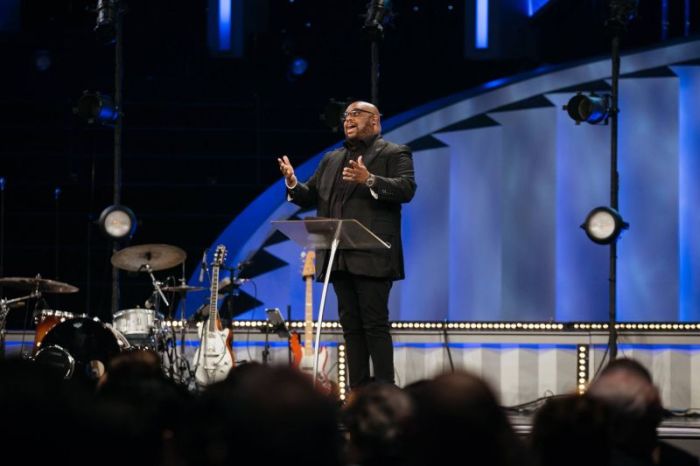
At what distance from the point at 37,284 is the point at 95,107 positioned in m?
1.30

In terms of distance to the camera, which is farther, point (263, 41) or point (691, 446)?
point (263, 41)

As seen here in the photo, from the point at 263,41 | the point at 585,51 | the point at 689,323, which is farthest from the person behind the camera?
the point at 263,41

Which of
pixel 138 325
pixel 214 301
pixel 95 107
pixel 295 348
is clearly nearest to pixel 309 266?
pixel 295 348

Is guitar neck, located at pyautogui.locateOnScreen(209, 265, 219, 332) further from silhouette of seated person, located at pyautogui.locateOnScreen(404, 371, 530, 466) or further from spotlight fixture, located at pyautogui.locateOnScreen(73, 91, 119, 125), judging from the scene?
silhouette of seated person, located at pyautogui.locateOnScreen(404, 371, 530, 466)

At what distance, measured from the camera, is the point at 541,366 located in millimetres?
8312

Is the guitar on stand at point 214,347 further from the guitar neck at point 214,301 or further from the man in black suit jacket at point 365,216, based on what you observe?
the man in black suit jacket at point 365,216

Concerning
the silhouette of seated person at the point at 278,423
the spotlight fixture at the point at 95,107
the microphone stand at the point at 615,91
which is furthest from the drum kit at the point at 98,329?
the silhouette of seated person at the point at 278,423

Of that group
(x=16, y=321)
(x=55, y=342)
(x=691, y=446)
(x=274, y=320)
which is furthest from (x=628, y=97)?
(x=16, y=321)

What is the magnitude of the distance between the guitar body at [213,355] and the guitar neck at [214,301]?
0.05m

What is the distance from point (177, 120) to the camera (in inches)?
410

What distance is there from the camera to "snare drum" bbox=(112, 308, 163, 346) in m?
8.34

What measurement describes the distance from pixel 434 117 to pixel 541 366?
6.80 feet

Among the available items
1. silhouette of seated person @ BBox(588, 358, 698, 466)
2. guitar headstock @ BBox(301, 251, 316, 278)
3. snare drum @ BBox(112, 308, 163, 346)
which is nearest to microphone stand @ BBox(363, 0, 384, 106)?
guitar headstock @ BBox(301, 251, 316, 278)

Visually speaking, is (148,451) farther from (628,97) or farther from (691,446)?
(628,97)
